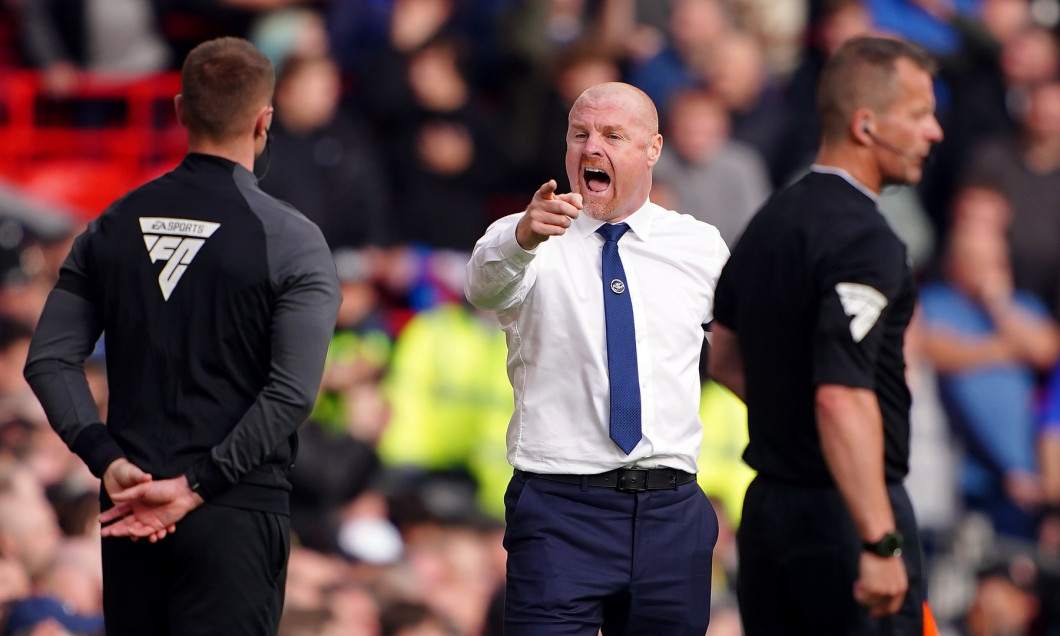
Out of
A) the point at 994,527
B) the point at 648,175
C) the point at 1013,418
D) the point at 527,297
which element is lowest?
the point at 994,527

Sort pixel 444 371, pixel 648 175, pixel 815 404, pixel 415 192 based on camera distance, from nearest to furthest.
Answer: pixel 815 404, pixel 648 175, pixel 444 371, pixel 415 192

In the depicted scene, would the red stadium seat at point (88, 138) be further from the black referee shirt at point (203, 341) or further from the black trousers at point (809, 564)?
the black trousers at point (809, 564)

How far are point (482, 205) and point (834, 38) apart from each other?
2456 mm

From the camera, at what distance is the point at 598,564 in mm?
3979

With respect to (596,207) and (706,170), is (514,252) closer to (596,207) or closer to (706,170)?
(596,207)

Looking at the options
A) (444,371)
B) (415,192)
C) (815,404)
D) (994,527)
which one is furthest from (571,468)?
(994,527)

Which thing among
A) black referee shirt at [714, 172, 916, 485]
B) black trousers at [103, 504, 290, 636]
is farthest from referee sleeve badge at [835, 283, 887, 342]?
black trousers at [103, 504, 290, 636]

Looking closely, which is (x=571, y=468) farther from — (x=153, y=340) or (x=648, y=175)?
(x=153, y=340)

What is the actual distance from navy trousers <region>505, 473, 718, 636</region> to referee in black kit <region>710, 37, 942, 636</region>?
0.72ft

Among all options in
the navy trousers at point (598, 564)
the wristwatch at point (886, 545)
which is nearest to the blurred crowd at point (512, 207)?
the navy trousers at point (598, 564)

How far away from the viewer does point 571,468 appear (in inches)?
157

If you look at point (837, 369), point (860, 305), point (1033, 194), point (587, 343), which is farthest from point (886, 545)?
point (1033, 194)

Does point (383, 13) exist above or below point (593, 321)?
above

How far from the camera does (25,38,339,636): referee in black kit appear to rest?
3.83m
